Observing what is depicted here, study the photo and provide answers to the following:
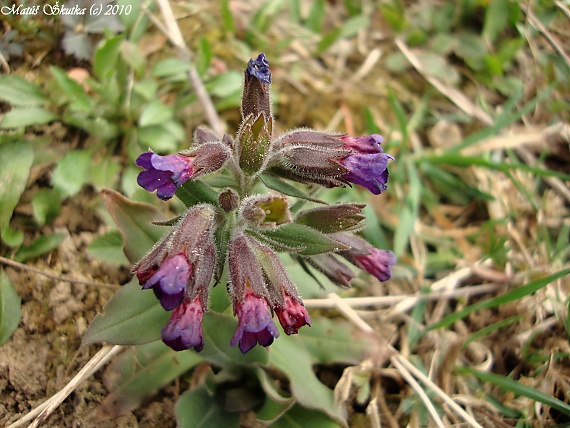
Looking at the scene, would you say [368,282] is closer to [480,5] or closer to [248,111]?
[248,111]

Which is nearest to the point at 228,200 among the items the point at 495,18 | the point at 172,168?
the point at 172,168

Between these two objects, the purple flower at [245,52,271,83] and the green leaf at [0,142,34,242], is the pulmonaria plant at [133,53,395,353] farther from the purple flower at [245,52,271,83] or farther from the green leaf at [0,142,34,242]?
the green leaf at [0,142,34,242]

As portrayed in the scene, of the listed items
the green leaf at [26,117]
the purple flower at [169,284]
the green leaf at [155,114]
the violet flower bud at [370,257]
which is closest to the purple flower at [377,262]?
the violet flower bud at [370,257]

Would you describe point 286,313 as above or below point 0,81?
above

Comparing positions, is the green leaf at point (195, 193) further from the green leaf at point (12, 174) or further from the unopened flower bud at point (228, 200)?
the green leaf at point (12, 174)

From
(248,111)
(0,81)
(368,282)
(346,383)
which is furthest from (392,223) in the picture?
(0,81)

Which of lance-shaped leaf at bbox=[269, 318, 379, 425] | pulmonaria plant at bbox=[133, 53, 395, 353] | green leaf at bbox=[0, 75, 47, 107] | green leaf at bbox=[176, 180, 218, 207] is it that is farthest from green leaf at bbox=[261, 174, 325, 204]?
green leaf at bbox=[0, 75, 47, 107]

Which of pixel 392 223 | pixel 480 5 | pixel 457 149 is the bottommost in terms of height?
pixel 392 223
